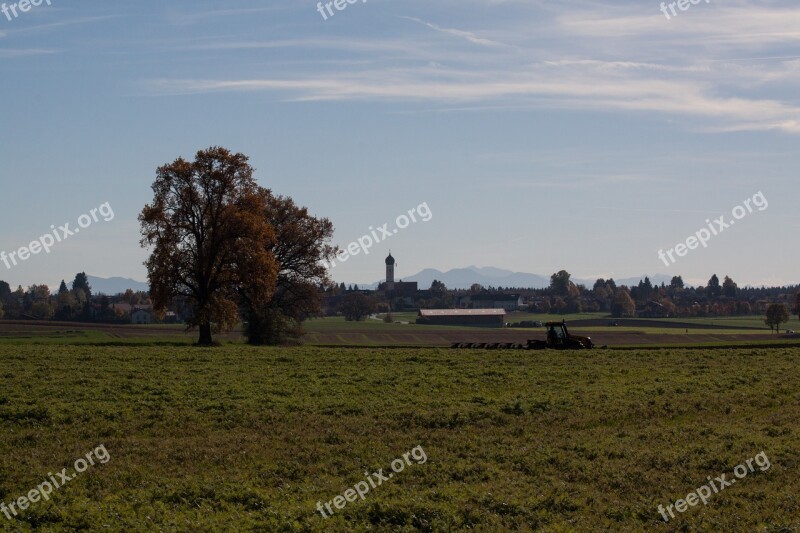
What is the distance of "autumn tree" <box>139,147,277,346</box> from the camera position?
5562cm

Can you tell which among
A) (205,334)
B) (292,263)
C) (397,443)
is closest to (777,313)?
(292,263)

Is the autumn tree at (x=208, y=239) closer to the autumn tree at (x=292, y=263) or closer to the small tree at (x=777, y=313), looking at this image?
the autumn tree at (x=292, y=263)

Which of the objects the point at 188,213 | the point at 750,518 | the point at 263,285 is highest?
the point at 188,213

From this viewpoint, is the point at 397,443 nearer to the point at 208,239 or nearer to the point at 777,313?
the point at 208,239

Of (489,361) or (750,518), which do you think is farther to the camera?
(489,361)

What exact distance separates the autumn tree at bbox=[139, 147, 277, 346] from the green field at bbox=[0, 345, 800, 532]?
14112mm

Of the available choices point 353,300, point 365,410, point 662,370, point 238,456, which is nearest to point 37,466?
point 238,456

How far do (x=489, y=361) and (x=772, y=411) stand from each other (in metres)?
15.3

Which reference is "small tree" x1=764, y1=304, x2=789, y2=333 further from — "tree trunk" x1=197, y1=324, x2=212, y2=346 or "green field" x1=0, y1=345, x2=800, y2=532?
"tree trunk" x1=197, y1=324, x2=212, y2=346

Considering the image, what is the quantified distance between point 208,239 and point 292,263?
10.8m

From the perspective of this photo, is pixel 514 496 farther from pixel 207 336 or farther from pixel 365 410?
pixel 207 336

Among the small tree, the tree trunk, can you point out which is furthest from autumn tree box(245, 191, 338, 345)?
the small tree

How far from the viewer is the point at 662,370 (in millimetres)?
41062

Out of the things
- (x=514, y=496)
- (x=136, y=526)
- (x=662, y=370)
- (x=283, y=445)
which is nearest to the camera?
(x=136, y=526)
